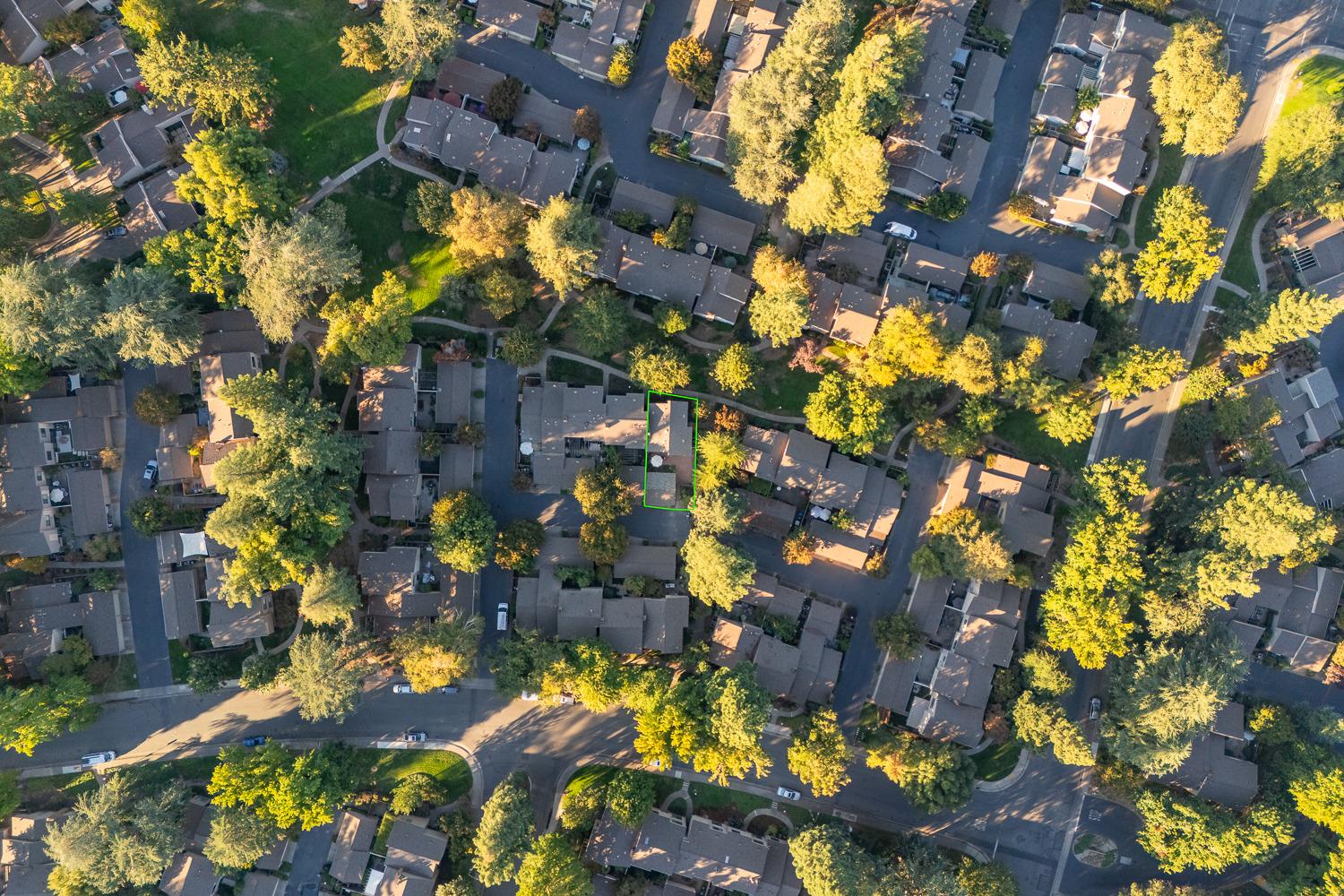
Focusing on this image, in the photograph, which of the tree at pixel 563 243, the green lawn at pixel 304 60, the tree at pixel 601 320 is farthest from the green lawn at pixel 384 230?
the tree at pixel 601 320

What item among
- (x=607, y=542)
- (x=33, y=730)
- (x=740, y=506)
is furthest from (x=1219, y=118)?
(x=33, y=730)

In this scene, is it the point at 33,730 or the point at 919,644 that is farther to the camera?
the point at 919,644

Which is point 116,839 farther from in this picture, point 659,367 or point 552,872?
point 659,367

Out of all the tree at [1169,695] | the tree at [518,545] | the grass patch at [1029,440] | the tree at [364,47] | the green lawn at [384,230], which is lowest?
the tree at [1169,695]

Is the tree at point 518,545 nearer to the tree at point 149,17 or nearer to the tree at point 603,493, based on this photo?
the tree at point 603,493

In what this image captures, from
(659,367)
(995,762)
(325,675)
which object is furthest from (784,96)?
(995,762)

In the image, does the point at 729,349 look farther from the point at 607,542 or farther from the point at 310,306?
the point at 310,306

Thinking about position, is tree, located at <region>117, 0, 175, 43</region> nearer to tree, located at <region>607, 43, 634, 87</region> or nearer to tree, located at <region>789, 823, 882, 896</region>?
tree, located at <region>607, 43, 634, 87</region>
